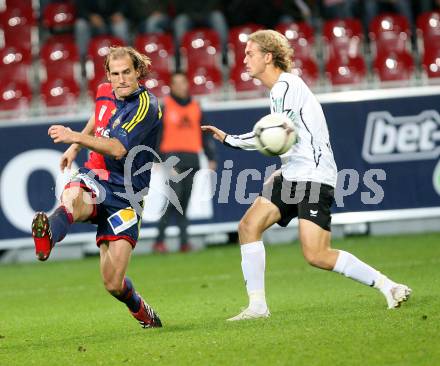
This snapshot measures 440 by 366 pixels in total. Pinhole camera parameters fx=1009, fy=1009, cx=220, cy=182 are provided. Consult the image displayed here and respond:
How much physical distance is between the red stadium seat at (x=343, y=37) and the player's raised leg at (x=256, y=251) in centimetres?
758

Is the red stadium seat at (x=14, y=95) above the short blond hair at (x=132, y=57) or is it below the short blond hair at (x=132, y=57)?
below

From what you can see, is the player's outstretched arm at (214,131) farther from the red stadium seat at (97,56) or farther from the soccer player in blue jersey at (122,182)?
the red stadium seat at (97,56)

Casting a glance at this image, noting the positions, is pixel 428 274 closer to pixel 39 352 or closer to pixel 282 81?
pixel 282 81

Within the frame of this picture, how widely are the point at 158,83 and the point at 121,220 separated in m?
7.58

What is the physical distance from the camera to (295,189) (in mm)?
7352

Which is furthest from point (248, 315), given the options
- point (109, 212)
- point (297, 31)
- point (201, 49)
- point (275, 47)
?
point (297, 31)

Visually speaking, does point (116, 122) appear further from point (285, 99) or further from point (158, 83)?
point (158, 83)

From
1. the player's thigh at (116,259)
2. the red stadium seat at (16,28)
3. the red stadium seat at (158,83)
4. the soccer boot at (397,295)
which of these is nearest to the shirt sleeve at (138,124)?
the player's thigh at (116,259)

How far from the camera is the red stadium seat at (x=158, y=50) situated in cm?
1477

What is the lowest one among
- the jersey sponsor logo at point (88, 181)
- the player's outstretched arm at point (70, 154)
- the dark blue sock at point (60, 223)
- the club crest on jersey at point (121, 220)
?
the club crest on jersey at point (121, 220)

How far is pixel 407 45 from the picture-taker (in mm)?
14672

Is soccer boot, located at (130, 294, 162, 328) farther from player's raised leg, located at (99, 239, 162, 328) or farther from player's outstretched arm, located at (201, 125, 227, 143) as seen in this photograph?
player's outstretched arm, located at (201, 125, 227, 143)

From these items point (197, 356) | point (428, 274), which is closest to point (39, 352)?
point (197, 356)

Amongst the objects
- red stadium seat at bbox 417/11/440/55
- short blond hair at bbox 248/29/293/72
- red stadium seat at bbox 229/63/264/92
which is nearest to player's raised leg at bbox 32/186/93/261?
short blond hair at bbox 248/29/293/72
